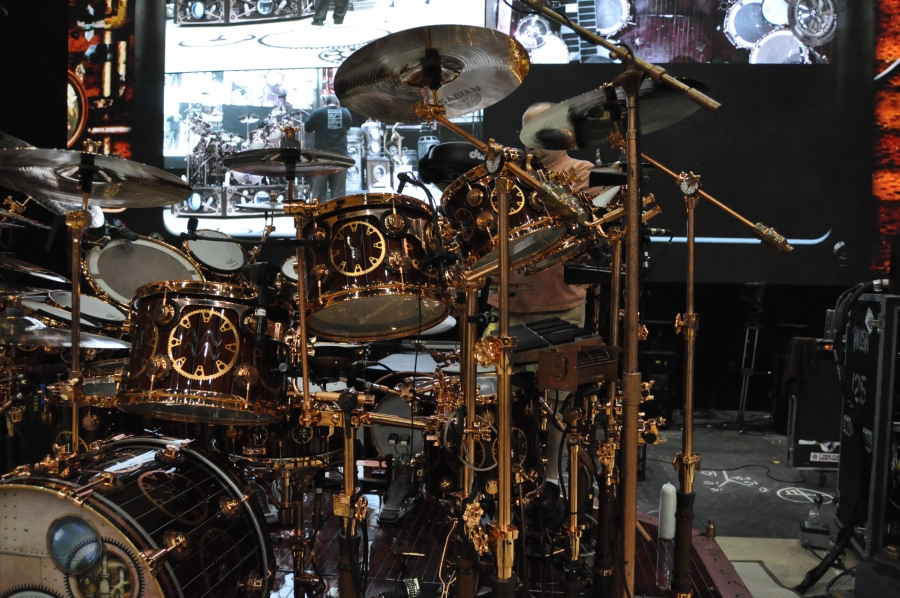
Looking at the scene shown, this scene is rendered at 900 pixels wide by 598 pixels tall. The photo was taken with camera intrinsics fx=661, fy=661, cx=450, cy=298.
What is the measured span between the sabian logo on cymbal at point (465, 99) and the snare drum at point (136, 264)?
75.9 inches

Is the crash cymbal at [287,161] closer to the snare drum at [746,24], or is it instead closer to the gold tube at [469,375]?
the gold tube at [469,375]

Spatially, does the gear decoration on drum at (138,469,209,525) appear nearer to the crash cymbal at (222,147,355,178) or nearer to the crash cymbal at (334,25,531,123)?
the crash cymbal at (222,147,355,178)

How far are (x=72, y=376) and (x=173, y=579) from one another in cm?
90

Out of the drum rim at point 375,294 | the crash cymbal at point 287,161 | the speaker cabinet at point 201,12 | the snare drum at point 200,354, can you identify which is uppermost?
the speaker cabinet at point 201,12

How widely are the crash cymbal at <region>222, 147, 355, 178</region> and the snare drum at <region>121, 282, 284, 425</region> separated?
0.67 m

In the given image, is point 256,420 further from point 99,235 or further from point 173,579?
point 99,235

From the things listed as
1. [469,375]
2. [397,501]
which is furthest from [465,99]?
[397,501]

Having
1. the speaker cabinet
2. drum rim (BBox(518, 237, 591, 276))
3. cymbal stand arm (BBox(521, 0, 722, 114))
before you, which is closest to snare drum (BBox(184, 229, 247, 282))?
drum rim (BBox(518, 237, 591, 276))

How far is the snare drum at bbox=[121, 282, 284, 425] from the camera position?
7.81 ft

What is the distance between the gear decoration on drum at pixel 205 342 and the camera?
2.39 meters

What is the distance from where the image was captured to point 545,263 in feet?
9.00

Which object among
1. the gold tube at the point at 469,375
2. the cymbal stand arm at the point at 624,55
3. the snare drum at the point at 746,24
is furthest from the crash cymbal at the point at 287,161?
the snare drum at the point at 746,24

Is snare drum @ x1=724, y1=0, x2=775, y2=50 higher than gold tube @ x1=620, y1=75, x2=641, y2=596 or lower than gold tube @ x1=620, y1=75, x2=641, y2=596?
higher

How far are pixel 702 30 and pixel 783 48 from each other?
72 centimetres
